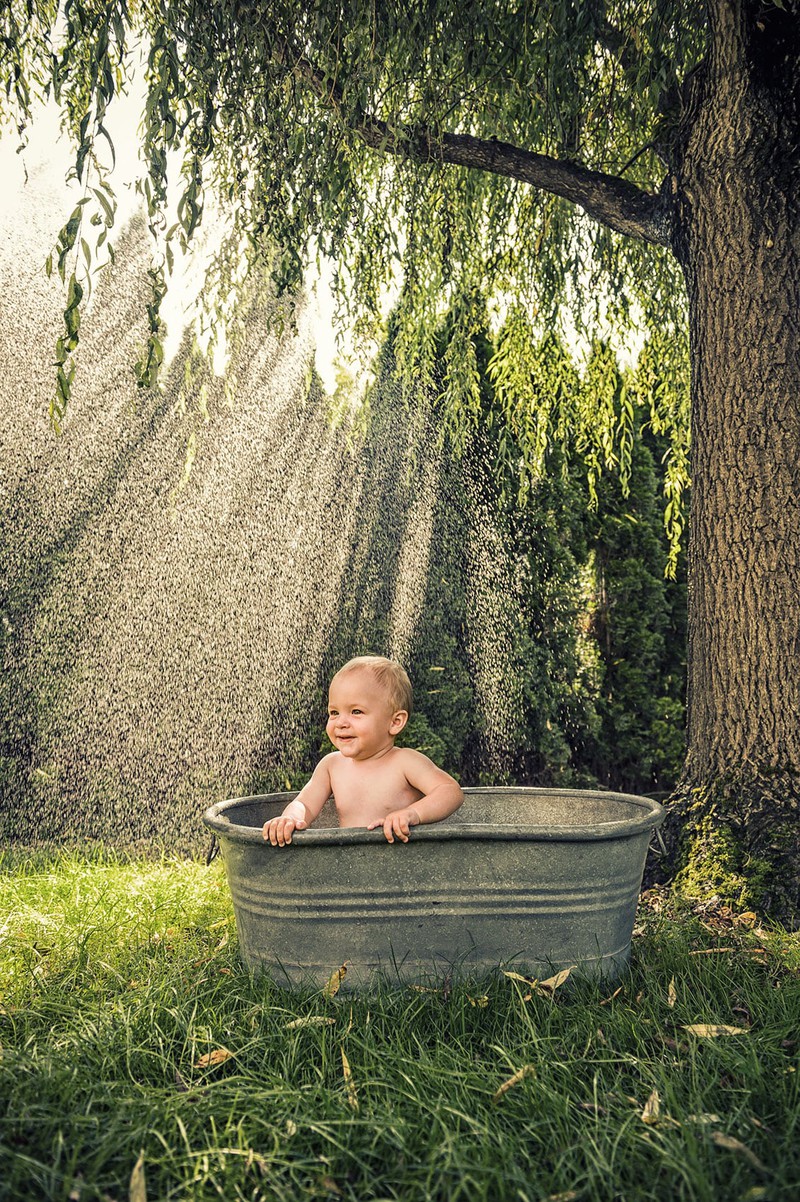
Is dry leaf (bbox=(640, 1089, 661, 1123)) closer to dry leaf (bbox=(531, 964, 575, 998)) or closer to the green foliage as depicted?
dry leaf (bbox=(531, 964, 575, 998))

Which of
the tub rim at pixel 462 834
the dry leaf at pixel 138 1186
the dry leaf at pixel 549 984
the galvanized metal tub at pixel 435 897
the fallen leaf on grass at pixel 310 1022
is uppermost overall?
the tub rim at pixel 462 834

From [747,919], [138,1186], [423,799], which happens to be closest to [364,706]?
[423,799]

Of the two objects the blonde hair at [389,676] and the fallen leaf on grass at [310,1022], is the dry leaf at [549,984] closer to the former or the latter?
the fallen leaf on grass at [310,1022]

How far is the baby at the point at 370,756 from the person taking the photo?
8.00ft

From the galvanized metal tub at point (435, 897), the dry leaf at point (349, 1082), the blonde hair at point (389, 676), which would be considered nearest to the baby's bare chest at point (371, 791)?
the blonde hair at point (389, 676)

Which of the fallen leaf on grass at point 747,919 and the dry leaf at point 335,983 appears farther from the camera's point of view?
the fallen leaf on grass at point 747,919

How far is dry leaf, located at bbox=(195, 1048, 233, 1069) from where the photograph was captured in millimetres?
1841

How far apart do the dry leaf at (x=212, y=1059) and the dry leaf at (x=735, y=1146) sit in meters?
0.90

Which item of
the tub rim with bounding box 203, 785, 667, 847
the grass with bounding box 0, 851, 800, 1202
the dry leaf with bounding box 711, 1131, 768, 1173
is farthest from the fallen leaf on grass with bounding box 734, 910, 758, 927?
the dry leaf with bounding box 711, 1131, 768, 1173

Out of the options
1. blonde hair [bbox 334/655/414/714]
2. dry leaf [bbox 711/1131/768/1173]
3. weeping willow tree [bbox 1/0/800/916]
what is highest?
weeping willow tree [bbox 1/0/800/916]

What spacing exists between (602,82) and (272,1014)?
3.63m

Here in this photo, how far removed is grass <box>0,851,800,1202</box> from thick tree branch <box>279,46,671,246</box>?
244 centimetres

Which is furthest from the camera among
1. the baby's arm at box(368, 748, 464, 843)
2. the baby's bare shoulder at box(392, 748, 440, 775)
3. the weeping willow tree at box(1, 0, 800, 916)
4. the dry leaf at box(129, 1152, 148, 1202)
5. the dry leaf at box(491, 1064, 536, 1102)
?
the weeping willow tree at box(1, 0, 800, 916)

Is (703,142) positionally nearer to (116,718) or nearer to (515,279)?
(515,279)
